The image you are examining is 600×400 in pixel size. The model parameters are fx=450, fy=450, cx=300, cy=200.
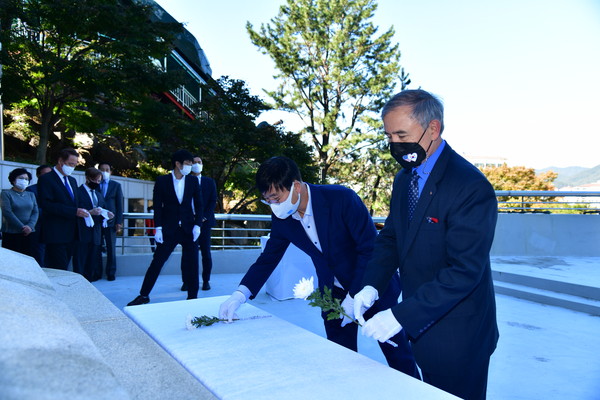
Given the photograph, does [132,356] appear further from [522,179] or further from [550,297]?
[522,179]

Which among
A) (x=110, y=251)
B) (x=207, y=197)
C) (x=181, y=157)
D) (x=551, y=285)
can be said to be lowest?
(x=551, y=285)

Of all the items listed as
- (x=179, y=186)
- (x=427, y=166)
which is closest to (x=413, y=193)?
(x=427, y=166)

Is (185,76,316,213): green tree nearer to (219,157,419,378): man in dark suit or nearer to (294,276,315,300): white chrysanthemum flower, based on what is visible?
(219,157,419,378): man in dark suit

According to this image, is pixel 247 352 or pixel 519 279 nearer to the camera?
pixel 247 352

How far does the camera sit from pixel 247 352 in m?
1.62

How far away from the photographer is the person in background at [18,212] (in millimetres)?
5977

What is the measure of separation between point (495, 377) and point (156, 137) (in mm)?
15823

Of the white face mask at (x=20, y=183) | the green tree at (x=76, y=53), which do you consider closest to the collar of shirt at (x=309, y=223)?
the white face mask at (x=20, y=183)

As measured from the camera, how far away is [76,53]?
43.5ft

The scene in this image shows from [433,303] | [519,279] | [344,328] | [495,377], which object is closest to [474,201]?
[433,303]

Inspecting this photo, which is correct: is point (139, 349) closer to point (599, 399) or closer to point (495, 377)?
point (495, 377)

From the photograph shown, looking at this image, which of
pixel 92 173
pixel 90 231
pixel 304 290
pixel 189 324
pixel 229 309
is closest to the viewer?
pixel 304 290

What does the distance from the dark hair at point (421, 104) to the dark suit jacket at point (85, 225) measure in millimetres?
5074

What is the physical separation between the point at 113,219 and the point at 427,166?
21.8 feet
